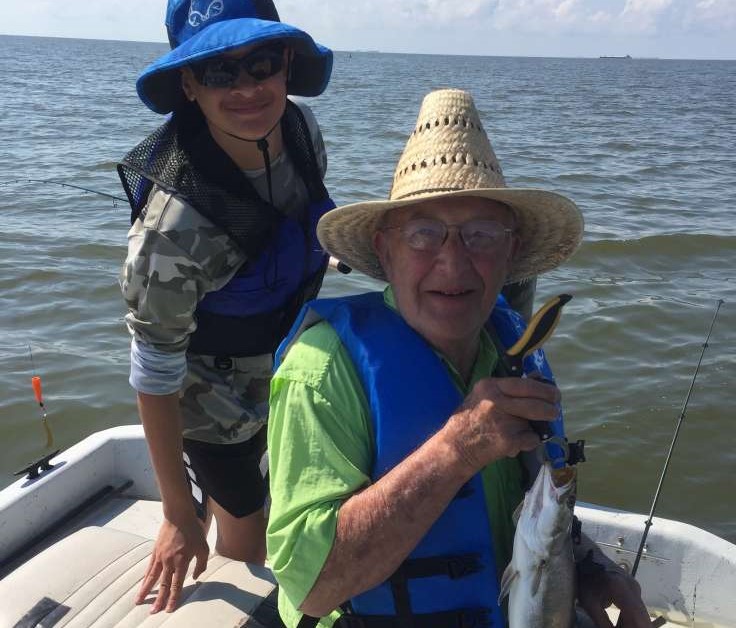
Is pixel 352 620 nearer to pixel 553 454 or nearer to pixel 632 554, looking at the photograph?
pixel 553 454

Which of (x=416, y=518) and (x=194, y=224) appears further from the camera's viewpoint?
(x=194, y=224)

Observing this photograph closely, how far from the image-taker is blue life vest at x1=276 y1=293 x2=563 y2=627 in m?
2.10

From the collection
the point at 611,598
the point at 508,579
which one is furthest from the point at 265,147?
the point at 611,598

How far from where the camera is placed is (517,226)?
8.30 feet

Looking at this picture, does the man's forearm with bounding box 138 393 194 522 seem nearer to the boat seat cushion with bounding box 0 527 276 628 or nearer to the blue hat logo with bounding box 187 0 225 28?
the boat seat cushion with bounding box 0 527 276 628

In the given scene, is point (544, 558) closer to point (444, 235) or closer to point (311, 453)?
point (311, 453)

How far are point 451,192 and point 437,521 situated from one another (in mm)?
899

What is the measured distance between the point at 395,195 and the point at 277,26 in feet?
2.89

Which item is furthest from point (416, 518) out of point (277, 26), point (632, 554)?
point (632, 554)

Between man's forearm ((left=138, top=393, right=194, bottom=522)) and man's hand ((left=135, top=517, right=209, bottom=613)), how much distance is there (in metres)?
0.06

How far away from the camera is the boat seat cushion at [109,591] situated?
2.65 metres

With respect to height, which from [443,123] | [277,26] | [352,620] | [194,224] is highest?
[277,26]

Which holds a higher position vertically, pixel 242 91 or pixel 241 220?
pixel 242 91

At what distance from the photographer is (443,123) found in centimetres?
234
